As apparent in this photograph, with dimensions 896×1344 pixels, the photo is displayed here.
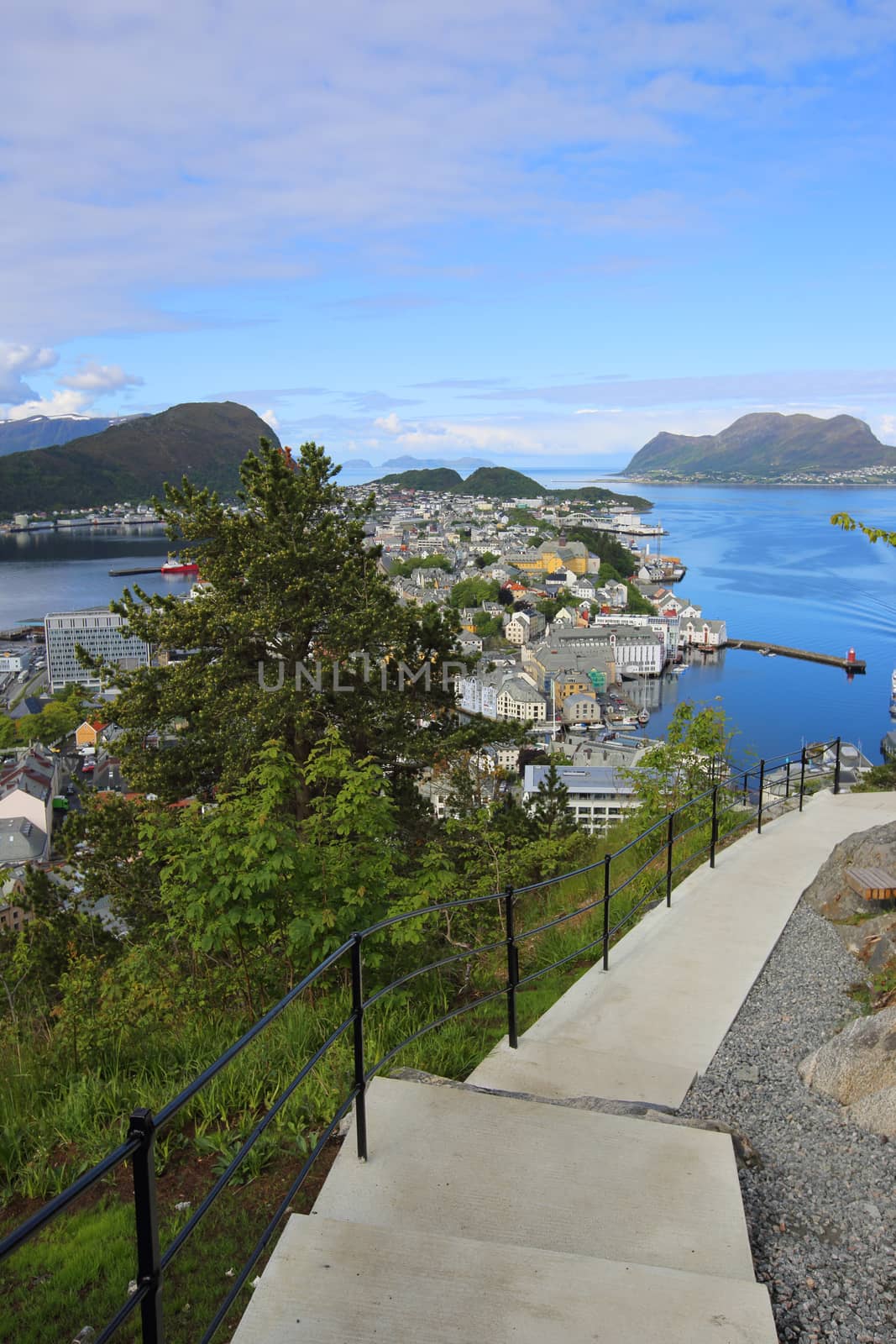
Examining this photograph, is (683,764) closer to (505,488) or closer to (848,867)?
(848,867)

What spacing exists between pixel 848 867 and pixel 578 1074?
9.24 ft

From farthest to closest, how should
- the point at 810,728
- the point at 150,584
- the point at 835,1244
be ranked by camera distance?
the point at 150,584 → the point at 810,728 → the point at 835,1244

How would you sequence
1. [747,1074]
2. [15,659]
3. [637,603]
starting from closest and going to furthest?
[747,1074]
[15,659]
[637,603]

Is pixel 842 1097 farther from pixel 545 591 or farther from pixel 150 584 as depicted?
pixel 545 591

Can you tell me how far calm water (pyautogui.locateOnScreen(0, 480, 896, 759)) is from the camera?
145 ft

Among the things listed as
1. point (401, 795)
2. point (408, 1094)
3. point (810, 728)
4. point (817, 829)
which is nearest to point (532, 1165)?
point (408, 1094)

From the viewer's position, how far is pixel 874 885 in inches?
190

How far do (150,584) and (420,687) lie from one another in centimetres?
6748

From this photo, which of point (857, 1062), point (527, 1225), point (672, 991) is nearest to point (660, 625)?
point (672, 991)

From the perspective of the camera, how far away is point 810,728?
41250 mm

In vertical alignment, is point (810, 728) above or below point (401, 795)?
below

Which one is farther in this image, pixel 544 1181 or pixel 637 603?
pixel 637 603

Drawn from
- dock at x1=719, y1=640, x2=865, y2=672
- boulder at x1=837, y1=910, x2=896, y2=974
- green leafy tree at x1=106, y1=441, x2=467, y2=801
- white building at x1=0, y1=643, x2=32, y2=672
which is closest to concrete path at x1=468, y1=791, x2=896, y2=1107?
boulder at x1=837, y1=910, x2=896, y2=974

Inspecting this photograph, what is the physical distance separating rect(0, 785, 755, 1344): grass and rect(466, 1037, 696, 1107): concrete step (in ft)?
0.36
